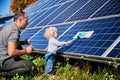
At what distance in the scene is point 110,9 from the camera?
909cm

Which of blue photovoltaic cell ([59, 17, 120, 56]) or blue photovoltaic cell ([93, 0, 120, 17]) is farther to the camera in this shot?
blue photovoltaic cell ([93, 0, 120, 17])

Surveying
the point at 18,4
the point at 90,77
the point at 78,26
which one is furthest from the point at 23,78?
the point at 18,4

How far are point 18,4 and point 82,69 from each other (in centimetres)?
3945

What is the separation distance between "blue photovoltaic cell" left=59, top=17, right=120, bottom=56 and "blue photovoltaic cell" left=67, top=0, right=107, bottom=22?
752mm

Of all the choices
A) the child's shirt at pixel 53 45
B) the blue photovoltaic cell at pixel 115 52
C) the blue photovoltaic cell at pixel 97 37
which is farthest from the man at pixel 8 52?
the blue photovoltaic cell at pixel 115 52

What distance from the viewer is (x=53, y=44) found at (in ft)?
27.7

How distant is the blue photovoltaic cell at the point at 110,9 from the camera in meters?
8.80

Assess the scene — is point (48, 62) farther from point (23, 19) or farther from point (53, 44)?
point (23, 19)

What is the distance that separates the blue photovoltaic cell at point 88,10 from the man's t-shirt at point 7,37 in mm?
2732

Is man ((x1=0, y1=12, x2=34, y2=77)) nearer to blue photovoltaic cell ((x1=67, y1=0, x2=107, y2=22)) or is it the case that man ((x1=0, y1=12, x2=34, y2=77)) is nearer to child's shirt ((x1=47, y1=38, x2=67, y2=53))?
child's shirt ((x1=47, y1=38, x2=67, y2=53))

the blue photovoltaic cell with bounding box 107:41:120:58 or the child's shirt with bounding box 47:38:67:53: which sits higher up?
the blue photovoltaic cell with bounding box 107:41:120:58

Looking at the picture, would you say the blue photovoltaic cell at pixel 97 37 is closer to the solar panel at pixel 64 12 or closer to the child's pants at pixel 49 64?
the child's pants at pixel 49 64

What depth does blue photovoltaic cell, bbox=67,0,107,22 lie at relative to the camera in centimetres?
992

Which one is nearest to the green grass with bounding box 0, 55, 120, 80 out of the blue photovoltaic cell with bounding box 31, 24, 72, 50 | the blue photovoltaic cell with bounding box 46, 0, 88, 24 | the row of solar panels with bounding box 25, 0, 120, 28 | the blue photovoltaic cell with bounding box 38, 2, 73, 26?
the blue photovoltaic cell with bounding box 31, 24, 72, 50
